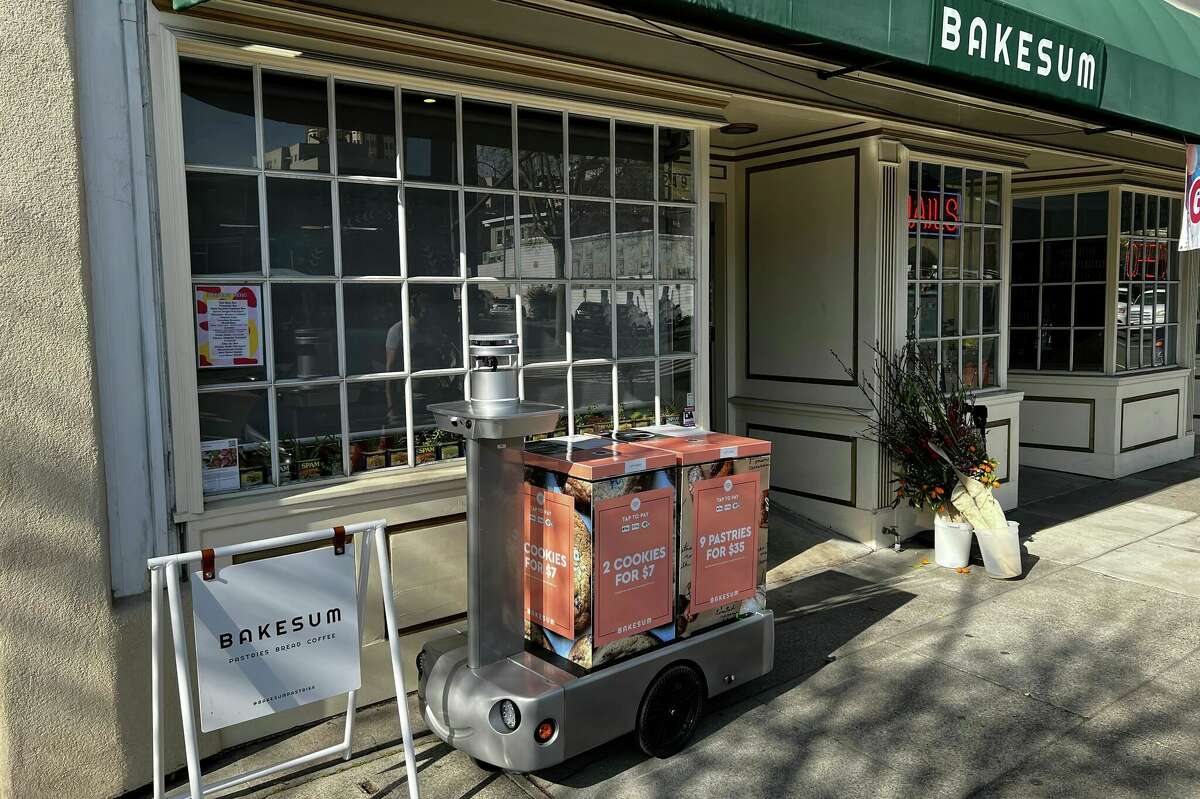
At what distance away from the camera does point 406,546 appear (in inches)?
179

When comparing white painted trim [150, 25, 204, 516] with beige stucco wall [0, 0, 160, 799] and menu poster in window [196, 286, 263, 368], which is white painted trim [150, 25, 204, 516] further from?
beige stucco wall [0, 0, 160, 799]

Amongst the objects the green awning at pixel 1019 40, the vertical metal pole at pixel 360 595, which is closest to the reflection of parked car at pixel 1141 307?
the green awning at pixel 1019 40

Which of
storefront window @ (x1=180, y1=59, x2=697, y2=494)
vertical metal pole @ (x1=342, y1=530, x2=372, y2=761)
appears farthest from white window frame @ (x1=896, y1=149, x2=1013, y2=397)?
vertical metal pole @ (x1=342, y1=530, x2=372, y2=761)

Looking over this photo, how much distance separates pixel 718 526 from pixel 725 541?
94mm

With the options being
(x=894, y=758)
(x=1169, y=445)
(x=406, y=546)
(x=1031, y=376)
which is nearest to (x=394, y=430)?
(x=406, y=546)

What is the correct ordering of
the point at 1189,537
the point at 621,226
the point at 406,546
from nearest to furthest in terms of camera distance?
1. the point at 406,546
2. the point at 621,226
3. the point at 1189,537

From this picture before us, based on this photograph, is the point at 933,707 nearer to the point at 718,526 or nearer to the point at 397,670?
the point at 718,526

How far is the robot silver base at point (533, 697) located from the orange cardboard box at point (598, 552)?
0.10 m

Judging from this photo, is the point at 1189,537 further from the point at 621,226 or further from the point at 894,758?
the point at 621,226

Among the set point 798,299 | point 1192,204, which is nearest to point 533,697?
point 798,299

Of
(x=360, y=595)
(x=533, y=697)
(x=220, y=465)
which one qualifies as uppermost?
(x=220, y=465)

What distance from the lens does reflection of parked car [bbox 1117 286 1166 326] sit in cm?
945

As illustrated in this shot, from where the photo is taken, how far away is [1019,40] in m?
5.21

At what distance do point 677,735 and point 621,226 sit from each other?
288cm
